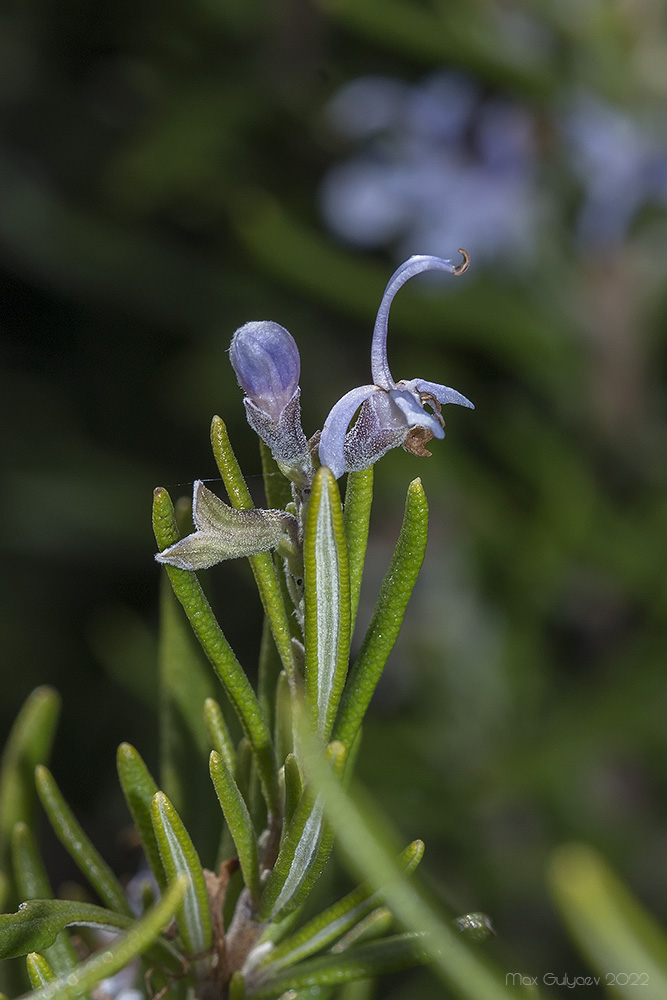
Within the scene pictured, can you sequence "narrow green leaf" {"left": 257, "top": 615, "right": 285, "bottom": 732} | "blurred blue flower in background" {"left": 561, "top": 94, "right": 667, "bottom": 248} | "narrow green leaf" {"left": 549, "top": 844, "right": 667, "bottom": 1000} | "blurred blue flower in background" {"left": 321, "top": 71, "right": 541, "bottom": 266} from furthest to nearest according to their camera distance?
"blurred blue flower in background" {"left": 321, "top": 71, "right": 541, "bottom": 266}
"blurred blue flower in background" {"left": 561, "top": 94, "right": 667, "bottom": 248}
"narrow green leaf" {"left": 257, "top": 615, "right": 285, "bottom": 732}
"narrow green leaf" {"left": 549, "top": 844, "right": 667, "bottom": 1000}

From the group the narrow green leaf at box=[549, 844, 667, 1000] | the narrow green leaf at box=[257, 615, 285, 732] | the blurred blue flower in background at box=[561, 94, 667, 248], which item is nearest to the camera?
the narrow green leaf at box=[549, 844, 667, 1000]

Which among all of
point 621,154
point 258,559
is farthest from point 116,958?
point 621,154

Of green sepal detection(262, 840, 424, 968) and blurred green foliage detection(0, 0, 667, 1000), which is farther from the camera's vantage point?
blurred green foliage detection(0, 0, 667, 1000)

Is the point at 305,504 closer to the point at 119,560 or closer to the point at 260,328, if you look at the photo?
the point at 260,328

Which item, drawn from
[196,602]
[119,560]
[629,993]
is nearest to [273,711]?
[196,602]

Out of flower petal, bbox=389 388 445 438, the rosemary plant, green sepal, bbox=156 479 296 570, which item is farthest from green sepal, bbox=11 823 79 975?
flower petal, bbox=389 388 445 438

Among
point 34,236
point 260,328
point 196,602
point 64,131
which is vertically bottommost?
point 196,602

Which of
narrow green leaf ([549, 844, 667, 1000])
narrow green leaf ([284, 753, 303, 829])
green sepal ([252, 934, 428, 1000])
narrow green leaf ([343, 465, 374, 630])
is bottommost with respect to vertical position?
narrow green leaf ([549, 844, 667, 1000])

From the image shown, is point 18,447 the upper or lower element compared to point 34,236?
lower

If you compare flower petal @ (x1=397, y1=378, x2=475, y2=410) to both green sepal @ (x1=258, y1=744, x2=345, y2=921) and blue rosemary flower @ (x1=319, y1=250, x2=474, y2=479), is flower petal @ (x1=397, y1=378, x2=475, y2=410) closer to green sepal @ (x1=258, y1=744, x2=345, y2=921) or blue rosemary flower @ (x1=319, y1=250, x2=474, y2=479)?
blue rosemary flower @ (x1=319, y1=250, x2=474, y2=479)
